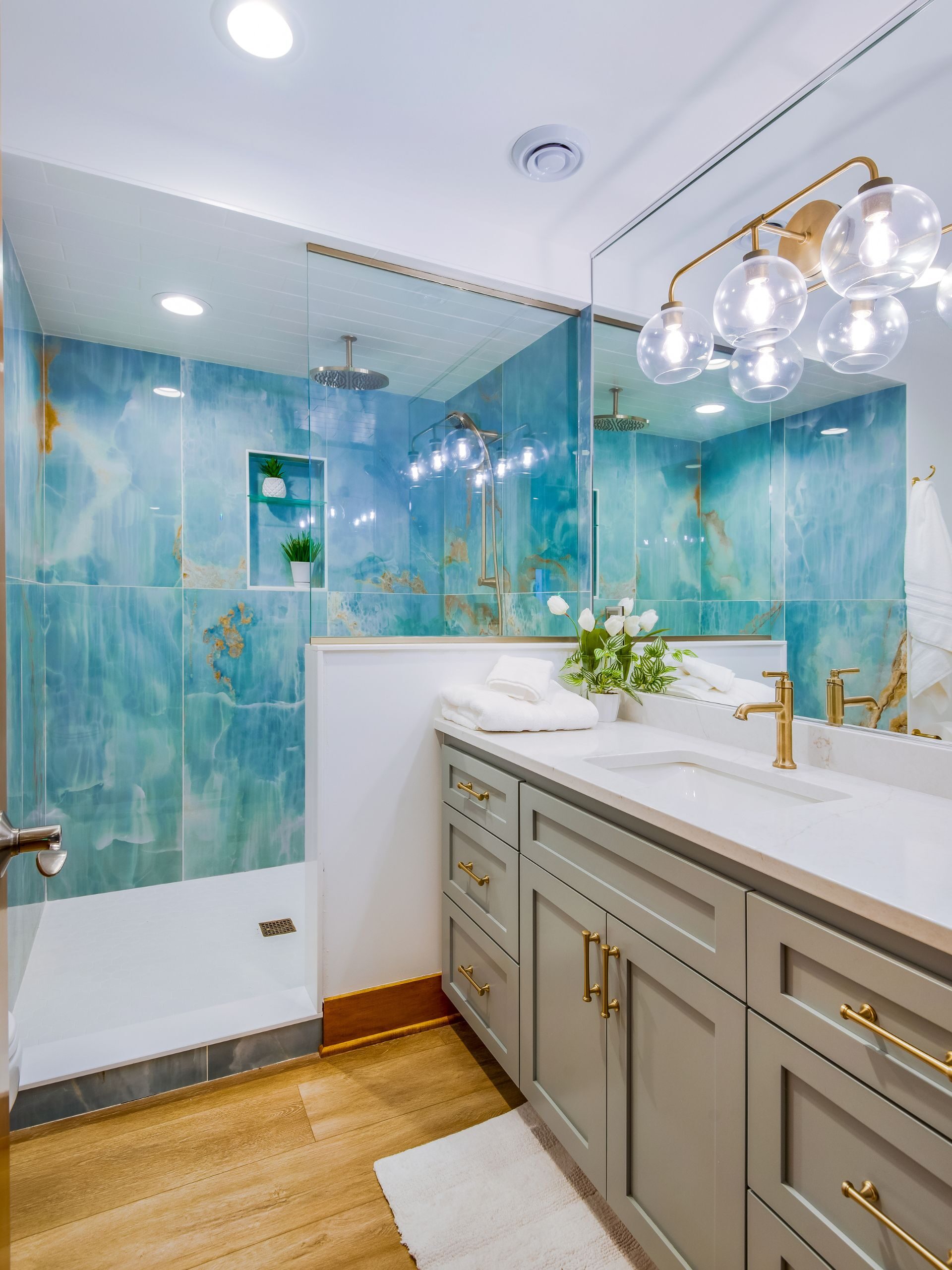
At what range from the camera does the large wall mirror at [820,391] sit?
1.28 metres

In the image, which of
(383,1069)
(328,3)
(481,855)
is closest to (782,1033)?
(481,855)

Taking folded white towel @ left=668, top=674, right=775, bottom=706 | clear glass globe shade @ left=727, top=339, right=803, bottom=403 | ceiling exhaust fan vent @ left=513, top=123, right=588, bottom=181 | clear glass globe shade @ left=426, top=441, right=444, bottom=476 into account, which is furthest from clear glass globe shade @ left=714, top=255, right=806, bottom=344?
clear glass globe shade @ left=426, top=441, right=444, bottom=476

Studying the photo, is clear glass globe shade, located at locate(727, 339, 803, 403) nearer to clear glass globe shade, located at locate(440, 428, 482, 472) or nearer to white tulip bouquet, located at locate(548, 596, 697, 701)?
white tulip bouquet, located at locate(548, 596, 697, 701)

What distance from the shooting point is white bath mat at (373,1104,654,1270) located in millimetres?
1335

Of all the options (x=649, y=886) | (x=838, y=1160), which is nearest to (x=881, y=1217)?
(x=838, y=1160)

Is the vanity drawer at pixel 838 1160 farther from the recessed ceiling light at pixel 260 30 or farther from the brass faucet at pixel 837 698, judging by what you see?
the recessed ceiling light at pixel 260 30

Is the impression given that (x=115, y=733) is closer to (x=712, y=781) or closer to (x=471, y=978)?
(x=471, y=978)

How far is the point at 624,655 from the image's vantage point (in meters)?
2.15

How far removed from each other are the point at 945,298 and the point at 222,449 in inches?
106

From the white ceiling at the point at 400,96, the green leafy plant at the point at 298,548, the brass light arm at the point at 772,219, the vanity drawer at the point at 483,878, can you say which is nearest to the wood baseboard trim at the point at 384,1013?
the vanity drawer at the point at 483,878

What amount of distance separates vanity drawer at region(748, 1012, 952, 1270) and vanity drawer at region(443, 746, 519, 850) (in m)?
0.78

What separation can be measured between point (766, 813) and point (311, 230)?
188cm

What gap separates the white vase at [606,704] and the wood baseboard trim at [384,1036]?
41.9 inches

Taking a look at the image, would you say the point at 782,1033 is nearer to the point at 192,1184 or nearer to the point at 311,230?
the point at 192,1184
